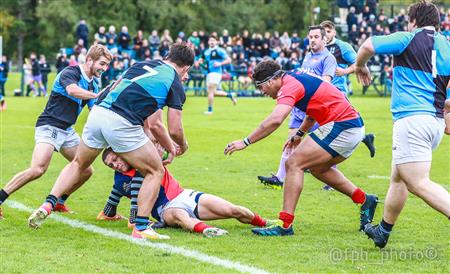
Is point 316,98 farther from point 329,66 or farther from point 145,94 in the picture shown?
point 329,66

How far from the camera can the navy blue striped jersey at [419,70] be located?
22.5ft

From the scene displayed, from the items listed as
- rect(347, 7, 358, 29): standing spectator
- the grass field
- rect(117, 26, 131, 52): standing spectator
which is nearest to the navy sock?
the grass field

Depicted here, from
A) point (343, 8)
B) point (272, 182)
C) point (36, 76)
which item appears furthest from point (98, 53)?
point (343, 8)

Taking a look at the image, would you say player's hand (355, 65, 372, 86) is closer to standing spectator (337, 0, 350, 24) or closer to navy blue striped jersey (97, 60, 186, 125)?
→ navy blue striped jersey (97, 60, 186, 125)

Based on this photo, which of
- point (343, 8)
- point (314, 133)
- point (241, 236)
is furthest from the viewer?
point (343, 8)

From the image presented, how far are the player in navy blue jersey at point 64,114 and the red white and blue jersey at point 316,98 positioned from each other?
6.93 ft

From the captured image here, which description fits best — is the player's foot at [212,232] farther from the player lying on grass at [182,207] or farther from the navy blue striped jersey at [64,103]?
the navy blue striped jersey at [64,103]

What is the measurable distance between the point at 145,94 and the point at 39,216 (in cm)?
157

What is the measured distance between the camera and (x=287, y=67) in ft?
122

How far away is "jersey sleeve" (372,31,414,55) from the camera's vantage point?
6699 mm

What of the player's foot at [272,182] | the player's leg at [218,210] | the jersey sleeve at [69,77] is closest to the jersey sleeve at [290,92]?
the player's leg at [218,210]

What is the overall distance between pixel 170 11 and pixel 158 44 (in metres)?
25.8

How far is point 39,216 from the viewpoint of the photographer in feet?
25.9

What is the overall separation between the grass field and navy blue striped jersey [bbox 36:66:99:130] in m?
1.07
